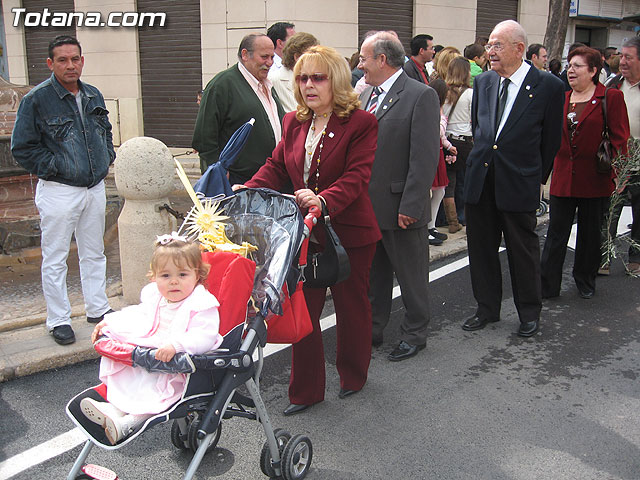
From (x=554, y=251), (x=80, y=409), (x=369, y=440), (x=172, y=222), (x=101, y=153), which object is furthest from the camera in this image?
(x=554, y=251)

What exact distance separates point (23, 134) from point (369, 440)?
314cm

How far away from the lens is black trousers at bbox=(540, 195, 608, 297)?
19.8ft

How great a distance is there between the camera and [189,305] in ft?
9.37

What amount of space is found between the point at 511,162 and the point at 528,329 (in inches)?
51.4

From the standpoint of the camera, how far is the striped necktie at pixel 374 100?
465cm

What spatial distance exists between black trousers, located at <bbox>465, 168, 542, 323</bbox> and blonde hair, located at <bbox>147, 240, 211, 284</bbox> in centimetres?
291

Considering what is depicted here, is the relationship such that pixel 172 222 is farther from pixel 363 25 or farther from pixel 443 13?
pixel 443 13

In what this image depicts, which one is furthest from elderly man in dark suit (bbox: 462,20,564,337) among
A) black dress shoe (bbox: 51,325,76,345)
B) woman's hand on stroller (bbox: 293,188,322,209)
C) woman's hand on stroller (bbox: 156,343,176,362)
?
woman's hand on stroller (bbox: 156,343,176,362)

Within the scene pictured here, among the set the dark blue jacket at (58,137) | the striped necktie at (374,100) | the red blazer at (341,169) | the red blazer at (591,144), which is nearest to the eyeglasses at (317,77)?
the red blazer at (341,169)

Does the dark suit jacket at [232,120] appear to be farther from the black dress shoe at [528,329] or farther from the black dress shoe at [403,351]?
the black dress shoe at [528,329]

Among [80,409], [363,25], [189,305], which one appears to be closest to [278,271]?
[189,305]

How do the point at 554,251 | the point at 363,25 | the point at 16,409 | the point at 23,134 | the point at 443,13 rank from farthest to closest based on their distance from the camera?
the point at 443,13, the point at 363,25, the point at 554,251, the point at 23,134, the point at 16,409

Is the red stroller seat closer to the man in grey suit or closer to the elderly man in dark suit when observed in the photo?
the man in grey suit

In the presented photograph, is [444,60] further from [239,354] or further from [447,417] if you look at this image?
[239,354]
